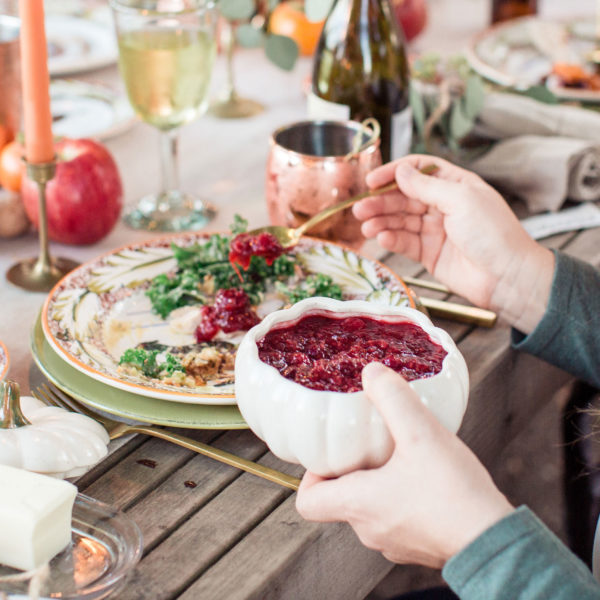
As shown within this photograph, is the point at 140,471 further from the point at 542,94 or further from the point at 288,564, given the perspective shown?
A: the point at 542,94

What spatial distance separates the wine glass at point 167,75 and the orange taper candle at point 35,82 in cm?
23

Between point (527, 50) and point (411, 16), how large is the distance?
0.27 metres

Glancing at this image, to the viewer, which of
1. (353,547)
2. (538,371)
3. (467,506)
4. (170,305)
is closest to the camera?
(467,506)

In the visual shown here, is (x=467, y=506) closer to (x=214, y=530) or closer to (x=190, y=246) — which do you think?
(x=214, y=530)

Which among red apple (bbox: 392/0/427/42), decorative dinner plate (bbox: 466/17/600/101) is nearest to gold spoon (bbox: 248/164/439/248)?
decorative dinner plate (bbox: 466/17/600/101)

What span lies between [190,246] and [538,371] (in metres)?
0.49

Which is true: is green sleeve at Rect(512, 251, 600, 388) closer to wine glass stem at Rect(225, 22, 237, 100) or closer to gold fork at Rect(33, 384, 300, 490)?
gold fork at Rect(33, 384, 300, 490)

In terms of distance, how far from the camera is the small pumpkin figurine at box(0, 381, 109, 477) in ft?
2.21

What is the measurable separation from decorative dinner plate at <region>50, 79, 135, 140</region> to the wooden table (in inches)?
11.6

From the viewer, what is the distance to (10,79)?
1.22 meters

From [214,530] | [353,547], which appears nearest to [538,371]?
[353,547]

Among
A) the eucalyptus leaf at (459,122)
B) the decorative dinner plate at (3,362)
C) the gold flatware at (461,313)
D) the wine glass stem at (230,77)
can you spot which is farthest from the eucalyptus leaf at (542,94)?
the decorative dinner plate at (3,362)

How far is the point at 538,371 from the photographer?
1.12m

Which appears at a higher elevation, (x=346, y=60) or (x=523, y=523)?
(x=346, y=60)
